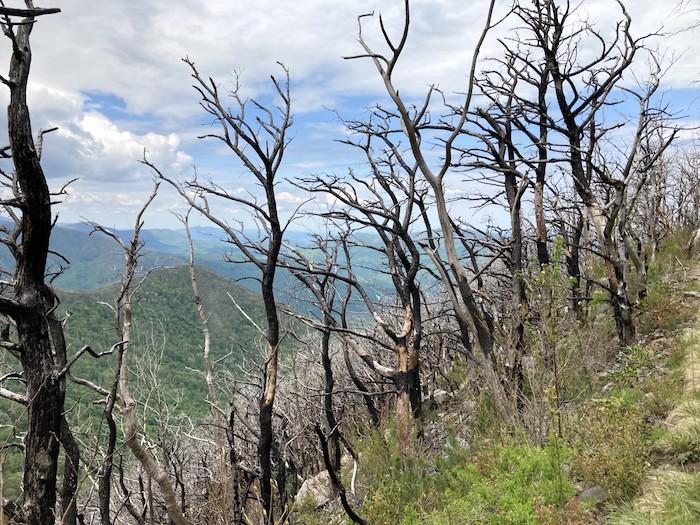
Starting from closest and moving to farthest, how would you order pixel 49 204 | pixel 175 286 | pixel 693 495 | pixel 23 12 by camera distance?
pixel 23 12 → pixel 693 495 → pixel 49 204 → pixel 175 286

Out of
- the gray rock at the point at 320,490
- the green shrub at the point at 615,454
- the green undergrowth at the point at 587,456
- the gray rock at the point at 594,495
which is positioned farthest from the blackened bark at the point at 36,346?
the gray rock at the point at 320,490

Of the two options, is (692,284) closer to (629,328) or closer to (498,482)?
(629,328)

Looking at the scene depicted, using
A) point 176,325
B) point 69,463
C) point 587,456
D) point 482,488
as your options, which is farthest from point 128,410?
point 176,325

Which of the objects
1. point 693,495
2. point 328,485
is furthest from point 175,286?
point 693,495

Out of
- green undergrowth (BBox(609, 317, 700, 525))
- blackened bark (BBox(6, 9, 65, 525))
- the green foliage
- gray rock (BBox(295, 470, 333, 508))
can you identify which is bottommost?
gray rock (BBox(295, 470, 333, 508))

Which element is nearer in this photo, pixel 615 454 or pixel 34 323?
pixel 615 454

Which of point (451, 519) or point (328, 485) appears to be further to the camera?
point (328, 485)

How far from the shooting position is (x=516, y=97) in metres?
8.67

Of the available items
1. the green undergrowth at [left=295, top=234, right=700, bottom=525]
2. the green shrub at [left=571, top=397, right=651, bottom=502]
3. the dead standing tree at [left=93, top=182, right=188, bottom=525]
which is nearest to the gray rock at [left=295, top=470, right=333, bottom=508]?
the green undergrowth at [left=295, top=234, right=700, bottom=525]

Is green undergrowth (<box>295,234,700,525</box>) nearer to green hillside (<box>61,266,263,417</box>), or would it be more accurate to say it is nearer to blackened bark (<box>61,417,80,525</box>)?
blackened bark (<box>61,417,80,525</box>)

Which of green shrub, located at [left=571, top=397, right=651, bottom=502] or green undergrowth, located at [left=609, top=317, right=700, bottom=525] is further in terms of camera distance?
green shrub, located at [left=571, top=397, right=651, bottom=502]

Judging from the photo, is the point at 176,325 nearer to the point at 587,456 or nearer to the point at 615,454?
the point at 587,456

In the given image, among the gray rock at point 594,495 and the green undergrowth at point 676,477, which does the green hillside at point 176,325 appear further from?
the green undergrowth at point 676,477

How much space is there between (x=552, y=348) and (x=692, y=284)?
634 centimetres
